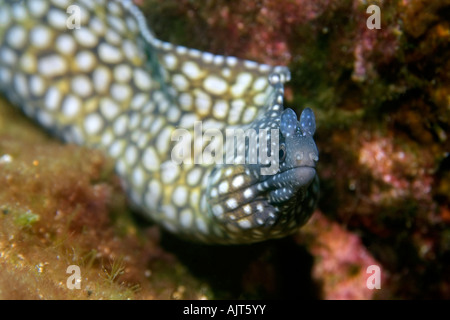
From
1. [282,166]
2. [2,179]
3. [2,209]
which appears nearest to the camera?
[282,166]

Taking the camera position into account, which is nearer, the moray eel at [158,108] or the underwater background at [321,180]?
the moray eel at [158,108]

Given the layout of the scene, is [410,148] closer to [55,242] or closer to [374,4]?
[374,4]

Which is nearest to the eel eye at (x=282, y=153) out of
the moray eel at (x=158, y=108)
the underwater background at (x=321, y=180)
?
the moray eel at (x=158, y=108)

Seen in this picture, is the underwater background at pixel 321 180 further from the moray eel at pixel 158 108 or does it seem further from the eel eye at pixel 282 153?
the eel eye at pixel 282 153

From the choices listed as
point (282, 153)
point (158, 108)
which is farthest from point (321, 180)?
point (158, 108)
